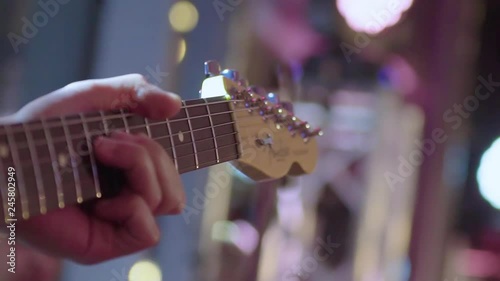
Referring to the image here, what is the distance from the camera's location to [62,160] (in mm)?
497

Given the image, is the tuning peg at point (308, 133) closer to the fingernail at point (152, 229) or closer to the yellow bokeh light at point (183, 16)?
the fingernail at point (152, 229)

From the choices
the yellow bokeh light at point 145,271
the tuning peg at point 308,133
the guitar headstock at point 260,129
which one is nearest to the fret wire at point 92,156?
the guitar headstock at point 260,129

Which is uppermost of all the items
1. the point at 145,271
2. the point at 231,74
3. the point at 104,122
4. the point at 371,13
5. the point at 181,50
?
the point at 371,13

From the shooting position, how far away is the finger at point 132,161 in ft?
1.71

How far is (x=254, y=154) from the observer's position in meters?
0.76

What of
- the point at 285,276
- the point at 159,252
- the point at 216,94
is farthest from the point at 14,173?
the point at 285,276

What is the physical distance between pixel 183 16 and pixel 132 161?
766mm

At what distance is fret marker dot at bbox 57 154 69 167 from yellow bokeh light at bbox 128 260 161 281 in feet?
2.39

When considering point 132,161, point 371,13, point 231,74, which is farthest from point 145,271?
point 371,13

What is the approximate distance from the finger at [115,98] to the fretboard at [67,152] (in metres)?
0.02

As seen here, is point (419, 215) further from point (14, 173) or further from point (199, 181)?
point (14, 173)

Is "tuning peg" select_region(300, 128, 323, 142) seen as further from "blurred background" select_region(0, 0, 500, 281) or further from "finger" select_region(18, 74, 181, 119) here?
"blurred background" select_region(0, 0, 500, 281)

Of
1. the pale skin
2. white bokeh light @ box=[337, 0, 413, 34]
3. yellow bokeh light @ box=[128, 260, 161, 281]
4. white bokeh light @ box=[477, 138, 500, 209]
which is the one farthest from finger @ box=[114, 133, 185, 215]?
white bokeh light @ box=[477, 138, 500, 209]

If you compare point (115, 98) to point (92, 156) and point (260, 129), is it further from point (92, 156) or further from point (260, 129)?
point (260, 129)
